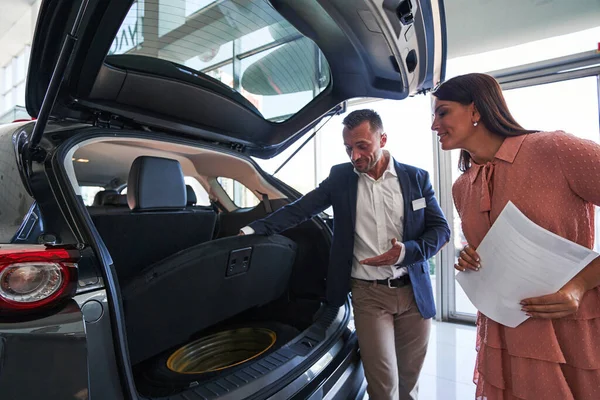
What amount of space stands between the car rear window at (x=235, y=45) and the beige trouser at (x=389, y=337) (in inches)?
41.4

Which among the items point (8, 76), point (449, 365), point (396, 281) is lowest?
point (449, 365)

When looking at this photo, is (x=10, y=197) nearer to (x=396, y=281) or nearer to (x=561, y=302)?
(x=396, y=281)

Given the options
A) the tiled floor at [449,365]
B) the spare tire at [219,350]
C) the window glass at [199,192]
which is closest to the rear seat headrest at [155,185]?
the spare tire at [219,350]

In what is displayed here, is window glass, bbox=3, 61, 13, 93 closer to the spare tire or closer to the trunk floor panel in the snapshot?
the spare tire

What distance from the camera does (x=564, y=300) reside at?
0.69 m

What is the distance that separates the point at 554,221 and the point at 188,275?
43.5 inches

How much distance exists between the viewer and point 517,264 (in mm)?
750

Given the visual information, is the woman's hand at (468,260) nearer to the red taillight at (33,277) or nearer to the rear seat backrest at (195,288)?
the rear seat backrest at (195,288)

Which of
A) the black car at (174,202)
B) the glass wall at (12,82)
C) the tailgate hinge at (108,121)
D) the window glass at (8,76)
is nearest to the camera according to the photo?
the black car at (174,202)

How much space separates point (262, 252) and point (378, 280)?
52cm

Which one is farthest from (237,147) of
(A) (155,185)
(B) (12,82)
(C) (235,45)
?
(B) (12,82)

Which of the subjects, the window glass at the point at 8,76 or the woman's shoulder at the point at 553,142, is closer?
the woman's shoulder at the point at 553,142

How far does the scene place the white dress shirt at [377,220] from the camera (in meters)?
1.40

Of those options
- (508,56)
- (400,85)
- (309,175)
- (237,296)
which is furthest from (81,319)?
(309,175)
